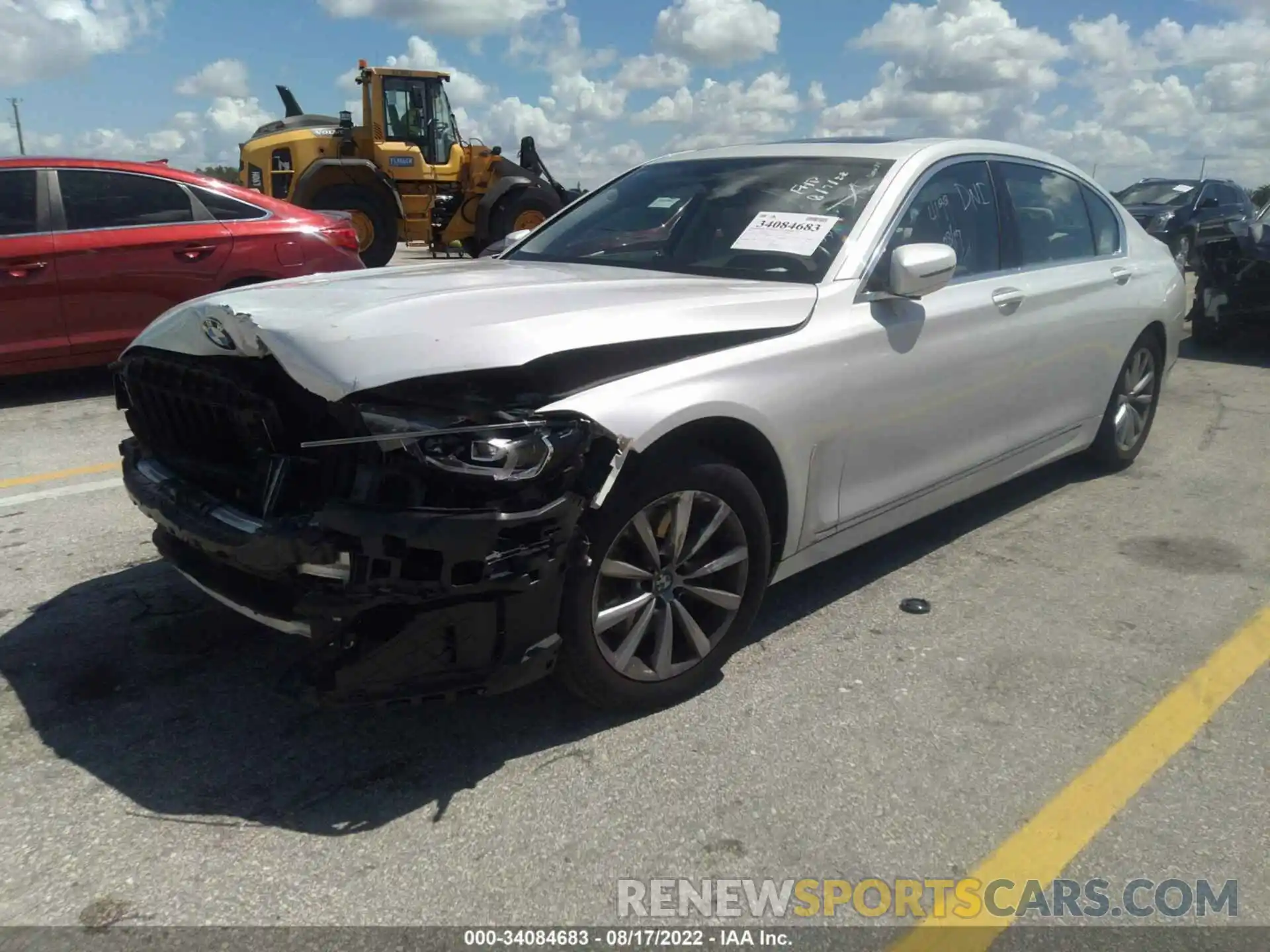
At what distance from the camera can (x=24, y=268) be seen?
6.62 metres

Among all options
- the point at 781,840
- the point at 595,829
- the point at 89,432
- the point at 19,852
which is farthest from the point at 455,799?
the point at 89,432

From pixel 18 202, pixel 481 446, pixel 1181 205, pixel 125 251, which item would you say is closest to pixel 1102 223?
pixel 481 446

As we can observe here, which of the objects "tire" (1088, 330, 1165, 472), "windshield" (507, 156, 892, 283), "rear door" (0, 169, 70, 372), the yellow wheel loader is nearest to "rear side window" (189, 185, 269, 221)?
"rear door" (0, 169, 70, 372)

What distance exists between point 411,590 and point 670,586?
85cm

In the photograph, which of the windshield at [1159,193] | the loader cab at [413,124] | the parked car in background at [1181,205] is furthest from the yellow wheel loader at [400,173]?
the windshield at [1159,193]


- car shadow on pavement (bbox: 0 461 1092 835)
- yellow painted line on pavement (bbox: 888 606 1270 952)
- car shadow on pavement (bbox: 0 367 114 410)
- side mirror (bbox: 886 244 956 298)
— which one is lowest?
yellow painted line on pavement (bbox: 888 606 1270 952)

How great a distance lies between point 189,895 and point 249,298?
1602 millimetres

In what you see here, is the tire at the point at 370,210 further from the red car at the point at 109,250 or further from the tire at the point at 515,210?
the red car at the point at 109,250

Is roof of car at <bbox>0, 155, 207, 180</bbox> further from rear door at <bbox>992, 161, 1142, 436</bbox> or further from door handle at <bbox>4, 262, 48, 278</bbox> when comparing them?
rear door at <bbox>992, 161, 1142, 436</bbox>

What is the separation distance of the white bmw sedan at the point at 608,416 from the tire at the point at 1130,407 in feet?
3.57

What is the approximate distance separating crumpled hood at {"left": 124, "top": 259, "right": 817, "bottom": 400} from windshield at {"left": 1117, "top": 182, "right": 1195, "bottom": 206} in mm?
19053

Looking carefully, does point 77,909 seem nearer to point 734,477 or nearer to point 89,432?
point 734,477

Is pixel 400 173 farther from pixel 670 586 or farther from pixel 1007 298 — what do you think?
pixel 670 586

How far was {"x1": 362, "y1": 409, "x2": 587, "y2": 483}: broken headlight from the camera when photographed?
2.50 meters
